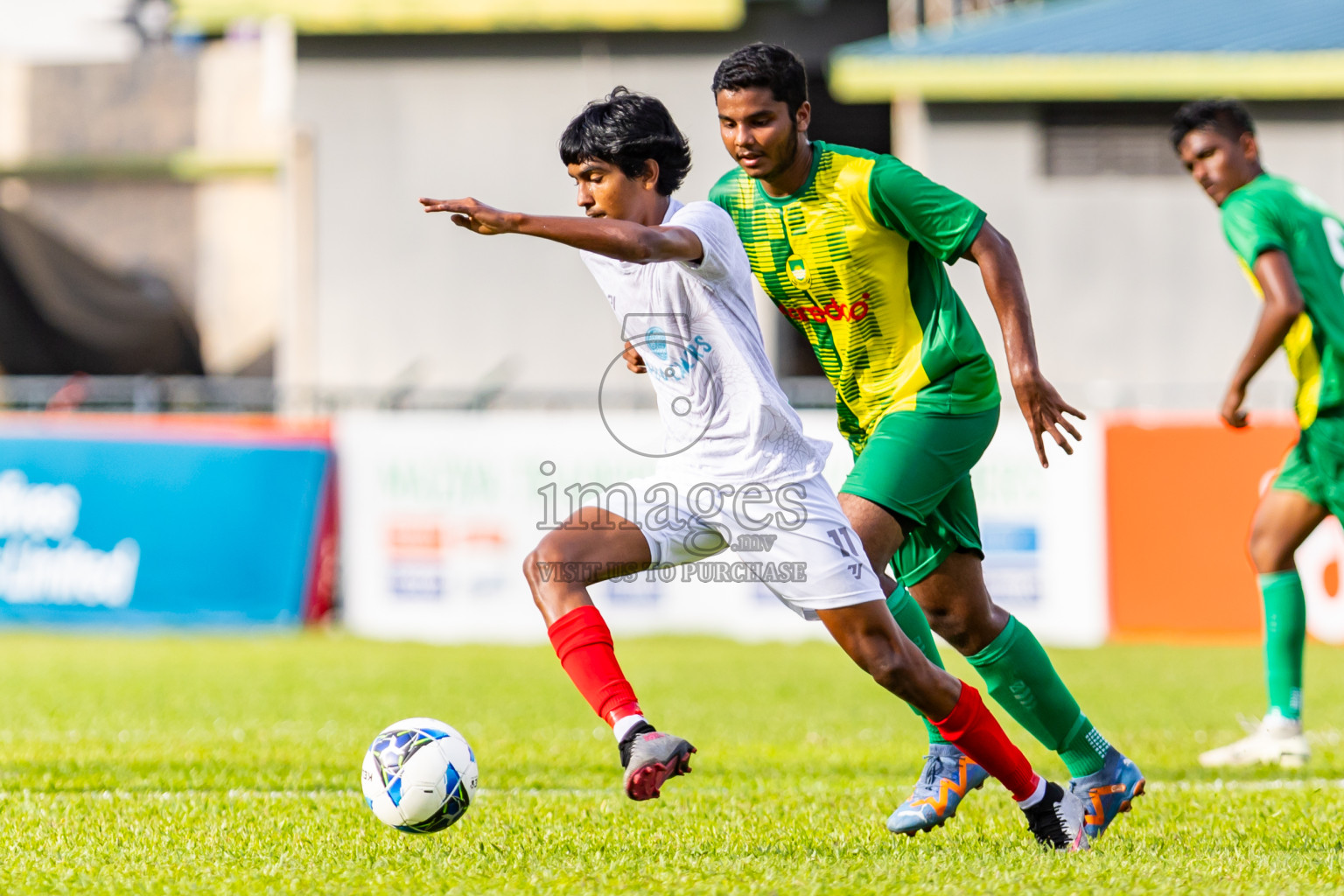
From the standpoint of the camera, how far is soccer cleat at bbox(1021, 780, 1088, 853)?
423cm

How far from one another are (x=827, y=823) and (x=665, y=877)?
3.36 ft

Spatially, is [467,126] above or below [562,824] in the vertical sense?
above

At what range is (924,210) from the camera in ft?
14.0

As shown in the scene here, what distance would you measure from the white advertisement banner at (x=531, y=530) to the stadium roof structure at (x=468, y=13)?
7.14m

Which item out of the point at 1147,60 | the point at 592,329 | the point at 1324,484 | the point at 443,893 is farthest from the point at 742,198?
the point at 592,329

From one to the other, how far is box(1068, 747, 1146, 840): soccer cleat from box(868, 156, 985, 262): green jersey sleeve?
5.09 feet

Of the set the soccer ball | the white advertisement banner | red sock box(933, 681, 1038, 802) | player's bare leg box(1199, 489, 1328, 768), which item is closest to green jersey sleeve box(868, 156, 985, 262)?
red sock box(933, 681, 1038, 802)

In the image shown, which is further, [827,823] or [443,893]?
[827,823]

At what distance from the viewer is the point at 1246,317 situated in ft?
54.4

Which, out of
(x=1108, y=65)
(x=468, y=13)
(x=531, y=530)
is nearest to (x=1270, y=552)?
(x=531, y=530)

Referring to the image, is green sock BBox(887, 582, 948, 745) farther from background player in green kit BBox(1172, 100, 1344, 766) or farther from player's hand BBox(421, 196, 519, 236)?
background player in green kit BBox(1172, 100, 1344, 766)

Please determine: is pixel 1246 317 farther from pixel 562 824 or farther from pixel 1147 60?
pixel 562 824

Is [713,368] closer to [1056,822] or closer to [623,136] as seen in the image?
[623,136]

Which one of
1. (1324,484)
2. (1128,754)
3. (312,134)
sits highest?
(312,134)
